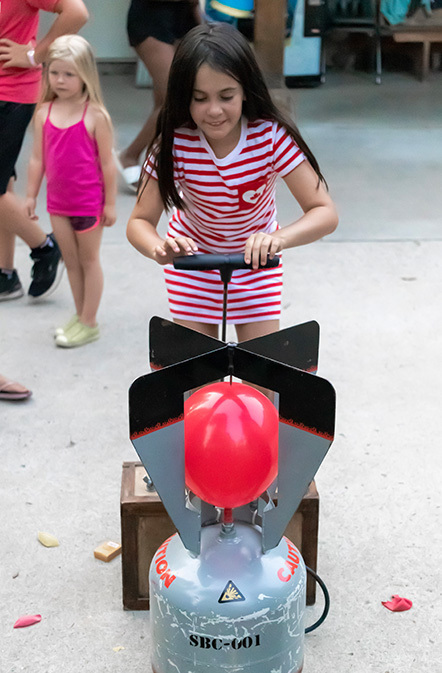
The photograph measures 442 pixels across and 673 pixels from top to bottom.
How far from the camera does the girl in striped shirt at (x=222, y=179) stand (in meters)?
2.02

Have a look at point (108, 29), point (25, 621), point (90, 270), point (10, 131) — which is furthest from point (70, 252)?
point (108, 29)

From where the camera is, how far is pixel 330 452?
2.86 meters

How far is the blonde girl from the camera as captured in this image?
A: 3340mm

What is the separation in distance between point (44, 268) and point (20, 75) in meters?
0.84

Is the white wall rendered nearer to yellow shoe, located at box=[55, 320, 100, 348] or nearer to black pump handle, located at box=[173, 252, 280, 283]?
yellow shoe, located at box=[55, 320, 100, 348]

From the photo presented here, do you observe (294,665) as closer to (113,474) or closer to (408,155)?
(113,474)

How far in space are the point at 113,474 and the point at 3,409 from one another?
624mm

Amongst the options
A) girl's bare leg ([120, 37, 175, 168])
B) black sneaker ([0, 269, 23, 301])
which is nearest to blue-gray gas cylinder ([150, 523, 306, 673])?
black sneaker ([0, 269, 23, 301])

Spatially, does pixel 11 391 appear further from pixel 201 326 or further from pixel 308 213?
pixel 308 213

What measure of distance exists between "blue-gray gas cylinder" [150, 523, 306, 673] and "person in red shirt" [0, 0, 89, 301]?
7.76 feet

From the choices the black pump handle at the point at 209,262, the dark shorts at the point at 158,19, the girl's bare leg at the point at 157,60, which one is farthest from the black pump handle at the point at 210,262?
the dark shorts at the point at 158,19

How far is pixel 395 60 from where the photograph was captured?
34.7 ft

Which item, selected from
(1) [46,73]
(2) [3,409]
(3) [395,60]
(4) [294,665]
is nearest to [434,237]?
(1) [46,73]

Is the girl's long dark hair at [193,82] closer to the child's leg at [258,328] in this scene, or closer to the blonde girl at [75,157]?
the child's leg at [258,328]
